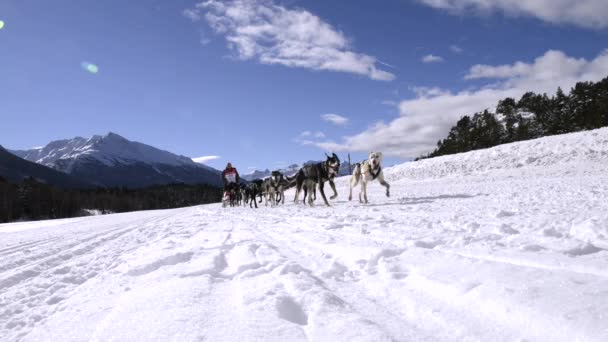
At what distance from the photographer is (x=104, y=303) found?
8.48 feet

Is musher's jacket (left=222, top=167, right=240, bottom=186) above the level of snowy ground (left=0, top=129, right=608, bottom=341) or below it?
above

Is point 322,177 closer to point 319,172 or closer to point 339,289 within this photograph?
point 319,172

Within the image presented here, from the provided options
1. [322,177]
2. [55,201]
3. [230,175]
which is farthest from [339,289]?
[55,201]

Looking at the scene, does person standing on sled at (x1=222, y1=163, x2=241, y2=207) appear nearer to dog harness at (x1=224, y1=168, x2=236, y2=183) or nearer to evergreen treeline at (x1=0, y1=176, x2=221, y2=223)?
dog harness at (x1=224, y1=168, x2=236, y2=183)

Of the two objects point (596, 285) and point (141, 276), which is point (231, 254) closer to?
point (141, 276)

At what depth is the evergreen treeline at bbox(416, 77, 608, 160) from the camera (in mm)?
50312

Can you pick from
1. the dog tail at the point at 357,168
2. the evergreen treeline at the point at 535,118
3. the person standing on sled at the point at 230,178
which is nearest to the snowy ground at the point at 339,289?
the dog tail at the point at 357,168

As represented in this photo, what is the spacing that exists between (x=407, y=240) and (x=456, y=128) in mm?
69720

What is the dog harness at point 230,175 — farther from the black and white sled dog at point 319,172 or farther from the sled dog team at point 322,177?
the black and white sled dog at point 319,172

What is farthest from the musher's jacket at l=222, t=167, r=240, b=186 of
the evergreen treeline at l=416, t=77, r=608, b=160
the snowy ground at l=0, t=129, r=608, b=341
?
the evergreen treeline at l=416, t=77, r=608, b=160

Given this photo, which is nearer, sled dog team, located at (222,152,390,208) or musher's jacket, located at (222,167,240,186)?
sled dog team, located at (222,152,390,208)

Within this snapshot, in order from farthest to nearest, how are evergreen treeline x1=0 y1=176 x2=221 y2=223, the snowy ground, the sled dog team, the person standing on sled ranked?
evergreen treeline x1=0 y1=176 x2=221 y2=223
the person standing on sled
the sled dog team
the snowy ground

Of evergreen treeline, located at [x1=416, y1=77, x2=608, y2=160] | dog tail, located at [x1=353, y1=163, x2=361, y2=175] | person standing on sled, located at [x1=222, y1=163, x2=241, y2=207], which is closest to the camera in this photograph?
dog tail, located at [x1=353, y1=163, x2=361, y2=175]

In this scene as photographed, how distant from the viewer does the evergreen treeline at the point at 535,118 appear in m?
50.3
